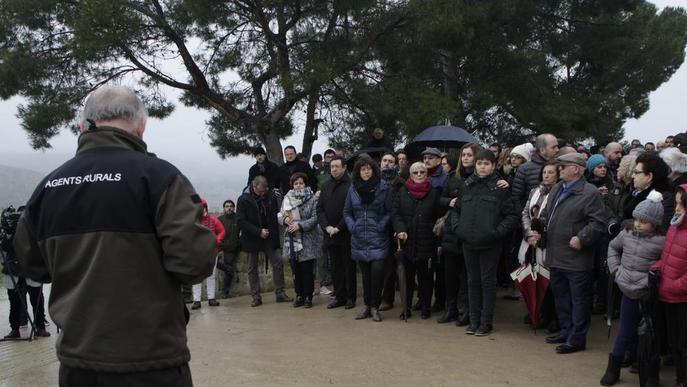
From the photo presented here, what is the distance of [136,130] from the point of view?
8.38 ft

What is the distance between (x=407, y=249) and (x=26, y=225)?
469 cm

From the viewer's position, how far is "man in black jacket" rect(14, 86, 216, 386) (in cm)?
231

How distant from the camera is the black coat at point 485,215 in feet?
19.3

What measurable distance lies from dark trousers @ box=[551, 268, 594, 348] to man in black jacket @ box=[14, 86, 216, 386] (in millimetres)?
3789

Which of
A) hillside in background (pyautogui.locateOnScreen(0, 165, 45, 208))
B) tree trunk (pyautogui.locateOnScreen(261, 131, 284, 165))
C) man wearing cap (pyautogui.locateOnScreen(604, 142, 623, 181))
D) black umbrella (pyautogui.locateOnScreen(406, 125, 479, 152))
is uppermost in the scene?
hillside in background (pyautogui.locateOnScreen(0, 165, 45, 208))

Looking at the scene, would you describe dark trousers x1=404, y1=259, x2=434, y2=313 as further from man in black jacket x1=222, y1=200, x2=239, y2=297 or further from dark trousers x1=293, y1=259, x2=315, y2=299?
man in black jacket x1=222, y1=200, x2=239, y2=297

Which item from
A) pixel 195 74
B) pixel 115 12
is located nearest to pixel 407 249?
pixel 115 12

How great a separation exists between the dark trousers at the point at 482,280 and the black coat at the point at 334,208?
1746mm

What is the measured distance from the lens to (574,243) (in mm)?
5219

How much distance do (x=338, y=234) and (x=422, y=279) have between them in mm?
1146

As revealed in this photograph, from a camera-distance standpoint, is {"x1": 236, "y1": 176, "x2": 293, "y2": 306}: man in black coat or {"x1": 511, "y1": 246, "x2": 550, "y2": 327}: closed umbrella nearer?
{"x1": 511, "y1": 246, "x2": 550, "y2": 327}: closed umbrella

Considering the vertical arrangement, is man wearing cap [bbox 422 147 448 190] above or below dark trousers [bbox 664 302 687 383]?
above

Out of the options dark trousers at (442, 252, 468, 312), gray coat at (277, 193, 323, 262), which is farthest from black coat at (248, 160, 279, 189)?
dark trousers at (442, 252, 468, 312)

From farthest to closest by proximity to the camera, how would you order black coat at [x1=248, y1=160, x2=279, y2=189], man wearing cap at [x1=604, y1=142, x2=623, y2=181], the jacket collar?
black coat at [x1=248, y1=160, x2=279, y2=189], man wearing cap at [x1=604, y1=142, x2=623, y2=181], the jacket collar
